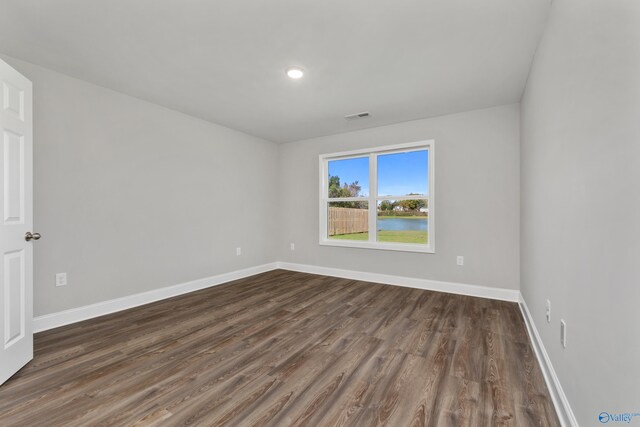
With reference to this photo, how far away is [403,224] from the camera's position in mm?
4273

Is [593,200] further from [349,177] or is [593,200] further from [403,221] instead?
[349,177]

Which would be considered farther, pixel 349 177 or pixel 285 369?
pixel 349 177

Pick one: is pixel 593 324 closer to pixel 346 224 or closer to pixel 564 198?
pixel 564 198

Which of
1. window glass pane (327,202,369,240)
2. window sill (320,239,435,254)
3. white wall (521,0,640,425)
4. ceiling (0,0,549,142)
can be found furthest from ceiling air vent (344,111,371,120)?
white wall (521,0,640,425)

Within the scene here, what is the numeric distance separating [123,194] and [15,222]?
49.9 inches

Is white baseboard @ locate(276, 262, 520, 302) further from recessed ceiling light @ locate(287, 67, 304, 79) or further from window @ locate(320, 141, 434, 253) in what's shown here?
recessed ceiling light @ locate(287, 67, 304, 79)

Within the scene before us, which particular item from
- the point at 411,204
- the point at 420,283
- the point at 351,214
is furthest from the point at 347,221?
the point at 420,283

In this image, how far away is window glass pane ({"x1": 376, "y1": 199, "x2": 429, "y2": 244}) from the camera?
13.4ft

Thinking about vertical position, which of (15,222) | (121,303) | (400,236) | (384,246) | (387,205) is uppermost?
(387,205)

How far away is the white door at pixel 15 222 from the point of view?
1796 mm

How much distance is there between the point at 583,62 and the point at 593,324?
1.12 m

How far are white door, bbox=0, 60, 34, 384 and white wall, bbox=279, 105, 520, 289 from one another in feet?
12.0

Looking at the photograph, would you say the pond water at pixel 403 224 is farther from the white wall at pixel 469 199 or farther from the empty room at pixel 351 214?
the white wall at pixel 469 199

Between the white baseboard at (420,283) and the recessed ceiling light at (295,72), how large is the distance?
9.70 feet
